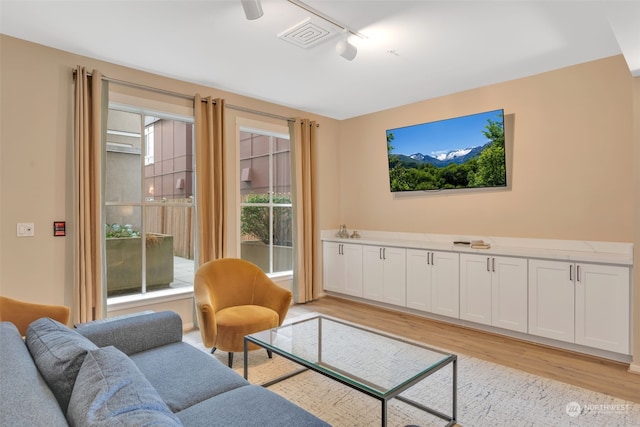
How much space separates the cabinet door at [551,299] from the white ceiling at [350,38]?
5.76 ft

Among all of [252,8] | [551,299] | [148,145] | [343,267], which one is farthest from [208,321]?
[551,299]

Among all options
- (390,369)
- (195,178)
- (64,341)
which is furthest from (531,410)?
(195,178)

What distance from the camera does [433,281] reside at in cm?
425

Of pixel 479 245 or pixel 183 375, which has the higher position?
pixel 479 245

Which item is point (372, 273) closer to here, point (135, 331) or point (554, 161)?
point (554, 161)

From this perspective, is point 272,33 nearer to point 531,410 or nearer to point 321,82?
point 321,82

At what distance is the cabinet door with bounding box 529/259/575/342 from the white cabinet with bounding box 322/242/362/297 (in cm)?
213

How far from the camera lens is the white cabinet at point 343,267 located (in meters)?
5.04

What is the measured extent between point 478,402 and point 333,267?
120 inches

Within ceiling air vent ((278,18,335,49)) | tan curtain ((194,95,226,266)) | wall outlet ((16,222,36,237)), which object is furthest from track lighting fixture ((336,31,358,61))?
wall outlet ((16,222,36,237))

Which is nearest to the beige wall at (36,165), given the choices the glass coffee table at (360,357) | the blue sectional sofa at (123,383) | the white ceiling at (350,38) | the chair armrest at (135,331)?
the white ceiling at (350,38)

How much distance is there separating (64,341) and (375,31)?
283cm

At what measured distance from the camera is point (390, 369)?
2.18 meters

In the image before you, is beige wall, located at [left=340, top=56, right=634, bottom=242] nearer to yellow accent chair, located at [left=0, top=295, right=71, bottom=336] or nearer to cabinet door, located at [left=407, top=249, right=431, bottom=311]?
cabinet door, located at [left=407, top=249, right=431, bottom=311]
